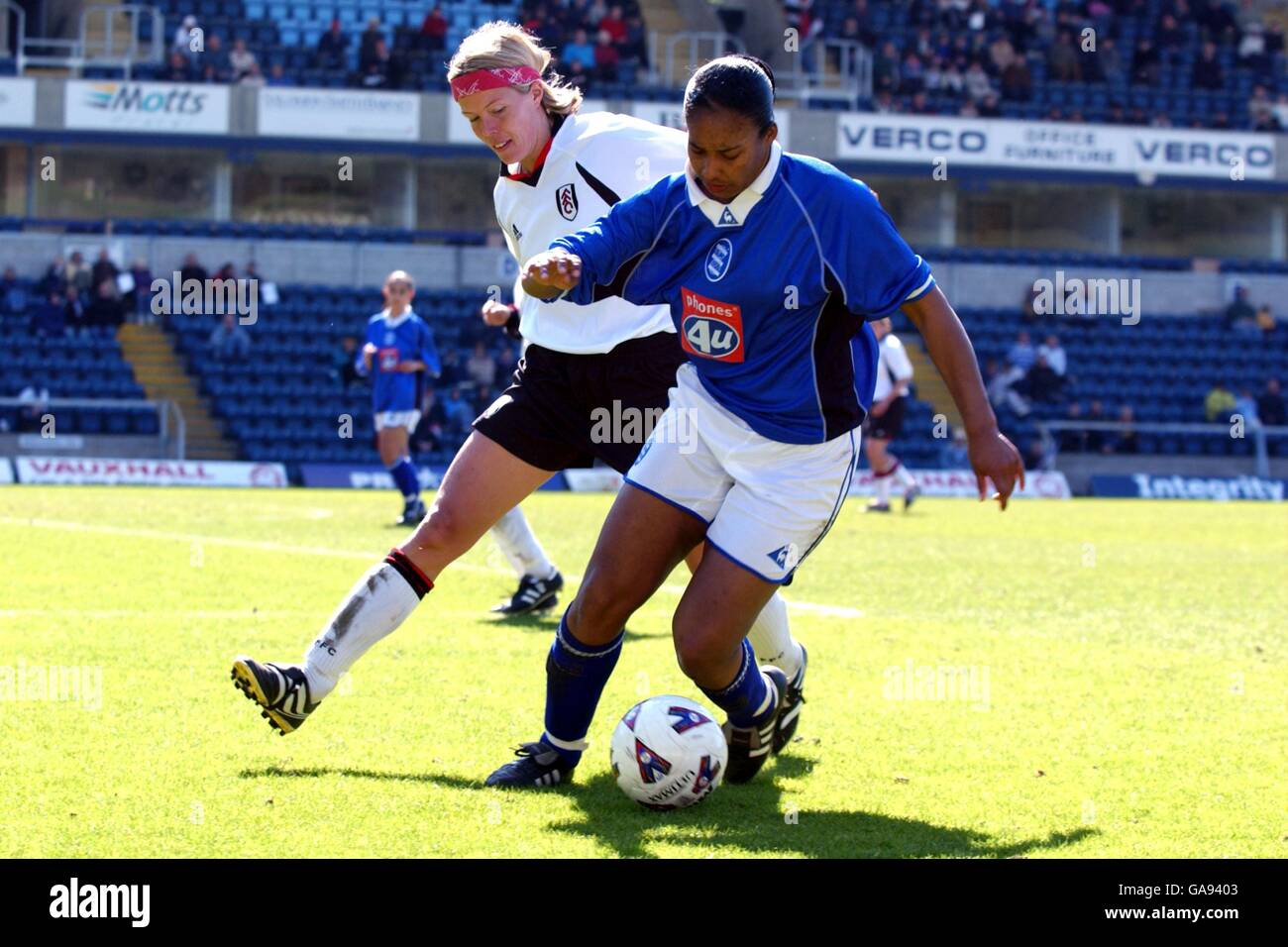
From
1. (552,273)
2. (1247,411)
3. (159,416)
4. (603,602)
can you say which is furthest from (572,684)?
(1247,411)

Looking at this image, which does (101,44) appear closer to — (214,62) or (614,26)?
(214,62)

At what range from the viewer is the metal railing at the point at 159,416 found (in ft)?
87.6

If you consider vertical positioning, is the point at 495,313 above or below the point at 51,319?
above

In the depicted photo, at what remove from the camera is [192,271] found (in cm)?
2914

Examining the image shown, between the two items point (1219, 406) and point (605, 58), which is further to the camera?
point (605, 58)

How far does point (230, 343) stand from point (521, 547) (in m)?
20.7

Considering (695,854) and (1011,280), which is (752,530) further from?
(1011,280)

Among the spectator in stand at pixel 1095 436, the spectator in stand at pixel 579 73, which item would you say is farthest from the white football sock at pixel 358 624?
the spectator in stand at pixel 579 73

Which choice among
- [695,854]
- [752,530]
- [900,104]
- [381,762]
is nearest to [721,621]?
[752,530]

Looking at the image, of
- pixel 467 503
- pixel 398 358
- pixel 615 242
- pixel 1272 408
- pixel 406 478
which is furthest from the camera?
pixel 1272 408

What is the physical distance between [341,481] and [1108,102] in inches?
831

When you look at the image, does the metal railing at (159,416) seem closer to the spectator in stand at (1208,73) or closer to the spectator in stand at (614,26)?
the spectator in stand at (614,26)

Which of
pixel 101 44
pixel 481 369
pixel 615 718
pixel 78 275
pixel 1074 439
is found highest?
pixel 101 44

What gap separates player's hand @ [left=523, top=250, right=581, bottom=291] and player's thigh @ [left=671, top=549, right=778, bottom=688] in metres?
0.98
